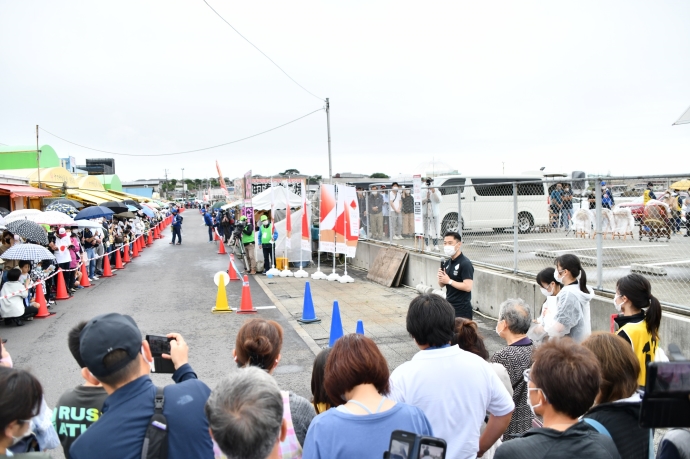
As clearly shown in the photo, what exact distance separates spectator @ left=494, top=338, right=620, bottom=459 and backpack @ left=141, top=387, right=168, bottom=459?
140 cm

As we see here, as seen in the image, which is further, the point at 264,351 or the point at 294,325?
the point at 294,325

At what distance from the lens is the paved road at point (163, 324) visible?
6944mm

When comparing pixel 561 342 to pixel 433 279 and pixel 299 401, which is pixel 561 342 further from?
pixel 433 279

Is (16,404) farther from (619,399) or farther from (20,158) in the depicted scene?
(20,158)

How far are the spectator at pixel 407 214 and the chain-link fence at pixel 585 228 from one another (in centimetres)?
3

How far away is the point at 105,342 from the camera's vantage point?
2.22 metres

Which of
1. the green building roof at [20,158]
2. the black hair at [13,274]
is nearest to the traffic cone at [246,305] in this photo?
the black hair at [13,274]

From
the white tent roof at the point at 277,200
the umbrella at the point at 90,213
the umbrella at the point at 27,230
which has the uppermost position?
the white tent roof at the point at 277,200

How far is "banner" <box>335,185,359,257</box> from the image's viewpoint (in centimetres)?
1386

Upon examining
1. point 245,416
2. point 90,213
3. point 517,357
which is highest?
point 90,213

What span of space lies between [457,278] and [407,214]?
870cm

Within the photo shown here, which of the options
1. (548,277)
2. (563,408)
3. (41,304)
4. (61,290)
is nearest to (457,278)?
(548,277)

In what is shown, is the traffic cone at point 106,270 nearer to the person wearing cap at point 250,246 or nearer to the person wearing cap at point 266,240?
the person wearing cap at point 250,246

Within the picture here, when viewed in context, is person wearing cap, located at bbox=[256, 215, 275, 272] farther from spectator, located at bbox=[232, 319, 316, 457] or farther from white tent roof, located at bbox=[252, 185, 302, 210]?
spectator, located at bbox=[232, 319, 316, 457]
